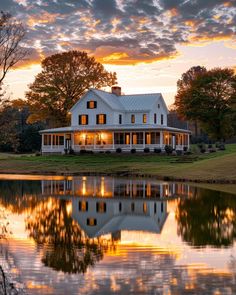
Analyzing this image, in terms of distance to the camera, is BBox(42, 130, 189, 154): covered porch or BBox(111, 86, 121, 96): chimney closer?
BBox(42, 130, 189, 154): covered porch

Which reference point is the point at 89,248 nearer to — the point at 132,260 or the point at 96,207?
the point at 132,260

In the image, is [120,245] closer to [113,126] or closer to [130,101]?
[113,126]

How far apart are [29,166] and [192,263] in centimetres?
4776

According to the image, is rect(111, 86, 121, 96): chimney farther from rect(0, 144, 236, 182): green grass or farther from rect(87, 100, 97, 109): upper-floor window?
rect(0, 144, 236, 182): green grass

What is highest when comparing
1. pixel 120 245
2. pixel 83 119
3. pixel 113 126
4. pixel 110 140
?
pixel 83 119

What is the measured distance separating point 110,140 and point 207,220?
50.2 m

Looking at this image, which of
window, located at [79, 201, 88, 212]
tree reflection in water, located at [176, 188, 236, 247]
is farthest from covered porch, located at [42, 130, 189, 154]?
window, located at [79, 201, 88, 212]

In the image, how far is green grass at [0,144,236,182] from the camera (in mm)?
41906

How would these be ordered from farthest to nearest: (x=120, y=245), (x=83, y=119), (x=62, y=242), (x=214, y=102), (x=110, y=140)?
(x=214, y=102) → (x=83, y=119) → (x=110, y=140) → (x=62, y=242) → (x=120, y=245)

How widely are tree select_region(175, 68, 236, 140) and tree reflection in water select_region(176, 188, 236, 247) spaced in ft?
158

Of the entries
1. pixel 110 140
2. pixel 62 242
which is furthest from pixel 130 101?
pixel 62 242

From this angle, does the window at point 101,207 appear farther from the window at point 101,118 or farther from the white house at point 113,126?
the window at point 101,118

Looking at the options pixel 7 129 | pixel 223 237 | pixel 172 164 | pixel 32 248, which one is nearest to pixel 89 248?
pixel 32 248

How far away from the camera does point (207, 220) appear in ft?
59.4
